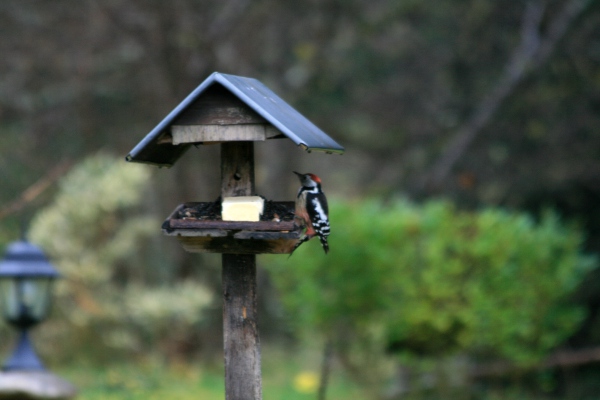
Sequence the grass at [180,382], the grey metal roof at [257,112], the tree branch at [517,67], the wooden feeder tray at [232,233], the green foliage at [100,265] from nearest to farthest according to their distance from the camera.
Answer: the grey metal roof at [257,112] → the wooden feeder tray at [232,233] → the grass at [180,382] → the green foliage at [100,265] → the tree branch at [517,67]

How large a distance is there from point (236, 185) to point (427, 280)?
476cm

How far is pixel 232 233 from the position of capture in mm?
3596

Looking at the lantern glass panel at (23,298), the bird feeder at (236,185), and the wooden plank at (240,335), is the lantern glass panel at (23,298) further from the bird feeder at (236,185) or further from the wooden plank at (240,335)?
the wooden plank at (240,335)

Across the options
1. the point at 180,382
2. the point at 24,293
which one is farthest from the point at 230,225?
the point at 180,382

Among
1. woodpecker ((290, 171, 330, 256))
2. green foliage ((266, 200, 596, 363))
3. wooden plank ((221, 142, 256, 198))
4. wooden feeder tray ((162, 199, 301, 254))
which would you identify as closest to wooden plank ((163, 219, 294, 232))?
wooden feeder tray ((162, 199, 301, 254))

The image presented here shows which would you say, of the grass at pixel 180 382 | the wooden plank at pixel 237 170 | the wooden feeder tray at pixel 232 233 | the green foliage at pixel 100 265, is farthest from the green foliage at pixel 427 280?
the wooden feeder tray at pixel 232 233

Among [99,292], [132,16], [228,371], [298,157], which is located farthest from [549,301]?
[298,157]

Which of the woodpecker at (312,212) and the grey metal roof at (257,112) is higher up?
the grey metal roof at (257,112)

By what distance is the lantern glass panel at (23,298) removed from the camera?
21.7ft

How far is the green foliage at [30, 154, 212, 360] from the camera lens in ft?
31.0

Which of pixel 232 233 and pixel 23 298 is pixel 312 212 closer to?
pixel 232 233

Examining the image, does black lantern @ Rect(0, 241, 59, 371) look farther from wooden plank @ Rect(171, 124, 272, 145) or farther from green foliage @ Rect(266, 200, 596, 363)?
wooden plank @ Rect(171, 124, 272, 145)

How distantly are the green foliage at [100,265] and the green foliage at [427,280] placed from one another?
5.93 ft

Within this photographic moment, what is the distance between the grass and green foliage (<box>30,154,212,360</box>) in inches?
14.9
